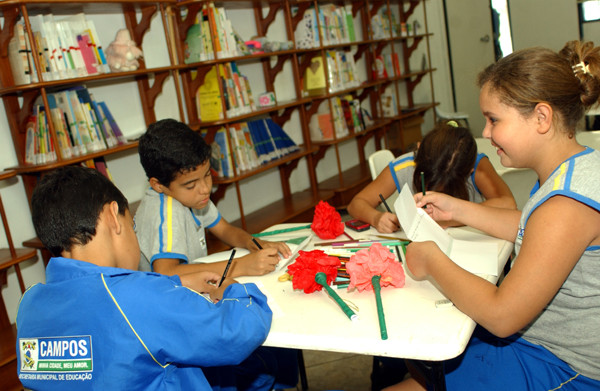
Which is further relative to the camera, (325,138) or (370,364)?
(325,138)

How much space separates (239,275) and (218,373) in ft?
1.02

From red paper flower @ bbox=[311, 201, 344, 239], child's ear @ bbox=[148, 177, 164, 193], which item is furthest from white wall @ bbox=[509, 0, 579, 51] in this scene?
child's ear @ bbox=[148, 177, 164, 193]

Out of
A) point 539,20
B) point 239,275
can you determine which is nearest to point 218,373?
point 239,275

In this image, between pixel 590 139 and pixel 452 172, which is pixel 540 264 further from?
pixel 590 139

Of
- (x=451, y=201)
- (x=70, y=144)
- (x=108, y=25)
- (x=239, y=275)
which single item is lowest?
(x=239, y=275)

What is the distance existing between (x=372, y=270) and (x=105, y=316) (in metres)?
0.62

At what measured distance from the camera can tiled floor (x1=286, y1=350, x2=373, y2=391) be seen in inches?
89.7

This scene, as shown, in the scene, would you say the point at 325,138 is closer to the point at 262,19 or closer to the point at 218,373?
the point at 262,19

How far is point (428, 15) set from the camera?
6605mm

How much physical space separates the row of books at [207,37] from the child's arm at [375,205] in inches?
73.0

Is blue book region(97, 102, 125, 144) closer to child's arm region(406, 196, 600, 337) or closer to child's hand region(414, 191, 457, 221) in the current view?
child's hand region(414, 191, 457, 221)

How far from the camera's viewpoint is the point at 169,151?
1874 millimetres

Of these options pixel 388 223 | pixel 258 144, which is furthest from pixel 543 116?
pixel 258 144

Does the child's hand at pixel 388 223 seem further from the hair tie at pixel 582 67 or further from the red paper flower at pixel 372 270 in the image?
the hair tie at pixel 582 67
